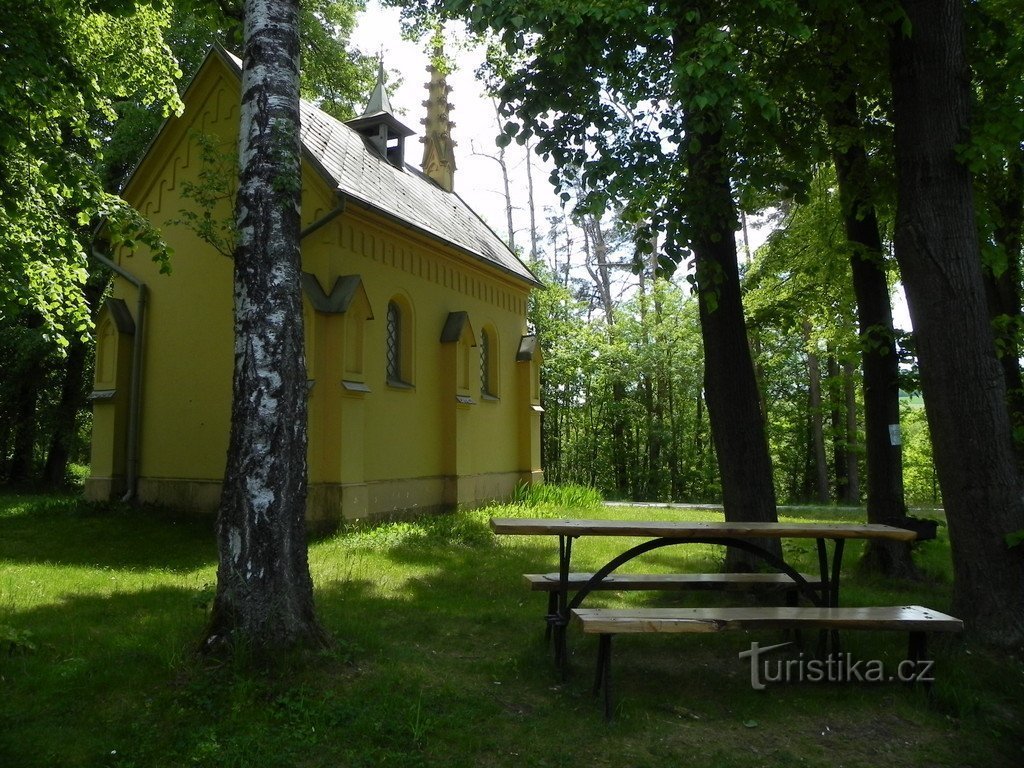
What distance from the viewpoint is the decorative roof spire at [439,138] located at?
21.7 metres

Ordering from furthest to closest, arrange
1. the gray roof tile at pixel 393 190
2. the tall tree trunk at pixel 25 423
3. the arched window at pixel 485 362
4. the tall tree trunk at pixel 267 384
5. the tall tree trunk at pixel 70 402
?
the tall tree trunk at pixel 25 423 → the tall tree trunk at pixel 70 402 → the arched window at pixel 485 362 → the gray roof tile at pixel 393 190 → the tall tree trunk at pixel 267 384

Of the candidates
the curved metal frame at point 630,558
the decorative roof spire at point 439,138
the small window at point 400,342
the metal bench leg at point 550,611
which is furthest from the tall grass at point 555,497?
the curved metal frame at point 630,558

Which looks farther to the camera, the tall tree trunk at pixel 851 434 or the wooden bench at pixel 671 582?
the tall tree trunk at pixel 851 434

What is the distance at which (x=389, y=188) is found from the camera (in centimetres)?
1546

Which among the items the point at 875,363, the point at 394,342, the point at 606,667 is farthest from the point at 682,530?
the point at 394,342

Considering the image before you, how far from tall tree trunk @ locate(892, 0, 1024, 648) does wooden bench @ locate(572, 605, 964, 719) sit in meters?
0.78

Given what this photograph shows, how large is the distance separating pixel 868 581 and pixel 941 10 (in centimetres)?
565

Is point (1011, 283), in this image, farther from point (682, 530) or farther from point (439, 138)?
point (439, 138)

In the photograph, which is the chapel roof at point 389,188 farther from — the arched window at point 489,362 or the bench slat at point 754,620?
the bench slat at point 754,620

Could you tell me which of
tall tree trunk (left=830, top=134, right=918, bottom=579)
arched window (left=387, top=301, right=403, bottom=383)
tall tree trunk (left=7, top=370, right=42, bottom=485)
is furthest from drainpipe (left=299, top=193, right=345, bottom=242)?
tall tree trunk (left=7, top=370, right=42, bottom=485)

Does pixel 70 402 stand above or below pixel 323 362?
above

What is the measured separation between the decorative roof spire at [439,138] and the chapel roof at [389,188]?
3.85ft

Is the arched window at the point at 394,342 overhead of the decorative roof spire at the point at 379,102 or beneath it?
beneath

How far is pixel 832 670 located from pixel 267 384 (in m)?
4.25
